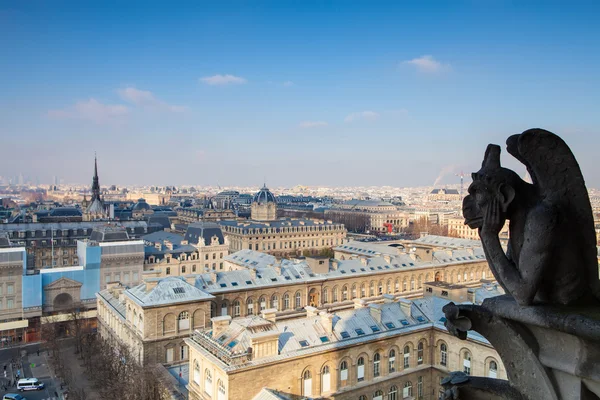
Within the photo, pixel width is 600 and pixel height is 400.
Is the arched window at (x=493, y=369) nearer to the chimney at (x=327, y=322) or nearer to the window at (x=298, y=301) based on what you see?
→ the chimney at (x=327, y=322)

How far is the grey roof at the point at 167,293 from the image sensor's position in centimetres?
4066

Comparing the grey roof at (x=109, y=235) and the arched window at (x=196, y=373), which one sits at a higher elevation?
the grey roof at (x=109, y=235)

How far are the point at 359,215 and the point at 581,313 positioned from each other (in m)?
178

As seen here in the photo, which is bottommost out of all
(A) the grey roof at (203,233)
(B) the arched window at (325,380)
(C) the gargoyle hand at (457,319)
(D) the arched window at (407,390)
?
(D) the arched window at (407,390)

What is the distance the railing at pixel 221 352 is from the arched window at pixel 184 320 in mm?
11350

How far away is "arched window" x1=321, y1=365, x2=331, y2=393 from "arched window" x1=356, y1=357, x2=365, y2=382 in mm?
2242

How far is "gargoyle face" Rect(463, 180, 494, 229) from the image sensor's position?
20.5 feet

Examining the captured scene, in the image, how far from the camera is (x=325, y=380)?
30.2 meters

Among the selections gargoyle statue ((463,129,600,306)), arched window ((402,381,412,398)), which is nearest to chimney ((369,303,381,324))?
arched window ((402,381,412,398))

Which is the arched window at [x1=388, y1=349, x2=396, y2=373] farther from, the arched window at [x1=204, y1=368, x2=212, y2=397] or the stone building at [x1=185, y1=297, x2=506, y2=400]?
the arched window at [x1=204, y1=368, x2=212, y2=397]

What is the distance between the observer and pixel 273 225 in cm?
11394

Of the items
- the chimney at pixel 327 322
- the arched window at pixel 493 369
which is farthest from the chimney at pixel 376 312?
the arched window at pixel 493 369

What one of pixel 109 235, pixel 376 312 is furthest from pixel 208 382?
pixel 109 235

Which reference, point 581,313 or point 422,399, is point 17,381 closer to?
point 422,399
